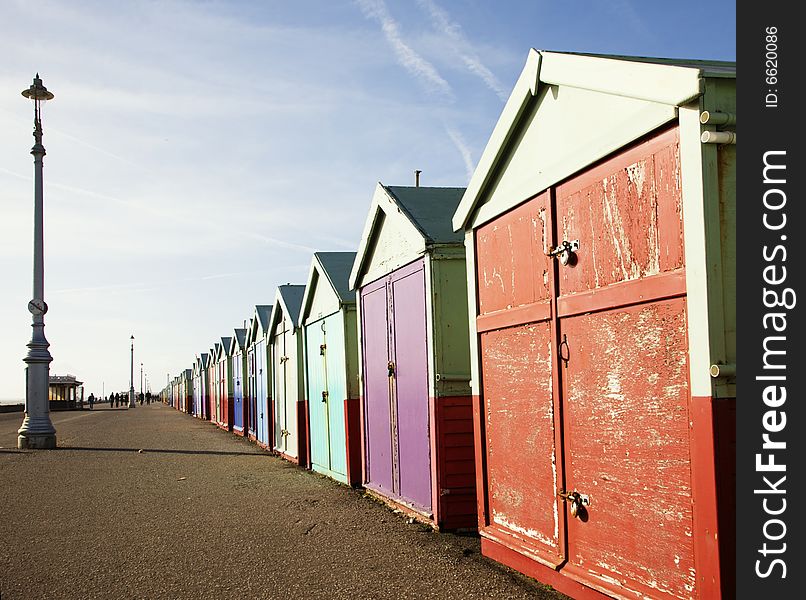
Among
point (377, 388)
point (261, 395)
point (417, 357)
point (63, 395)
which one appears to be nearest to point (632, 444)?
point (417, 357)

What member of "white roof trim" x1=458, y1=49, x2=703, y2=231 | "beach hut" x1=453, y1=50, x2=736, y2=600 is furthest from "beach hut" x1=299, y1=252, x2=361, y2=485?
"beach hut" x1=453, y1=50, x2=736, y2=600

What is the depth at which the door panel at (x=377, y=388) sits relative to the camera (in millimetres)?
9523

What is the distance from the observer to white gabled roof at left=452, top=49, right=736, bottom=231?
4.05 metres

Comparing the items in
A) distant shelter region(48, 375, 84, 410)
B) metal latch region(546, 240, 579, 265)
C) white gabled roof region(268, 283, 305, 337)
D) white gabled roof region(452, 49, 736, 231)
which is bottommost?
distant shelter region(48, 375, 84, 410)

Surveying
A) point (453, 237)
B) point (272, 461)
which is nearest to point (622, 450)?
point (453, 237)

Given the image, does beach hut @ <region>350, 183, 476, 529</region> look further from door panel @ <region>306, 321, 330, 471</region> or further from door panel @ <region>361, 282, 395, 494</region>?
door panel @ <region>306, 321, 330, 471</region>

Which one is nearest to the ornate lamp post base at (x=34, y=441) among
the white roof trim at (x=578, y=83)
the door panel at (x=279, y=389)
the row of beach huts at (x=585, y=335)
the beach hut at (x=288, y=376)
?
the beach hut at (x=288, y=376)

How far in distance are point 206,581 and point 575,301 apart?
331 centimetres

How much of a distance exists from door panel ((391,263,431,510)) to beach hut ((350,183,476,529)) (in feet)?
0.03

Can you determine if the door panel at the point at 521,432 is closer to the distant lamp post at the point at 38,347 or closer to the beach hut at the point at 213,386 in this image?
the distant lamp post at the point at 38,347

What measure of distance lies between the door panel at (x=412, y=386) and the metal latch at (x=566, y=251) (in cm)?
291

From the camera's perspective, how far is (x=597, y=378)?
4.92 m

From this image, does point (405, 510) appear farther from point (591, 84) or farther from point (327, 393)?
point (591, 84)

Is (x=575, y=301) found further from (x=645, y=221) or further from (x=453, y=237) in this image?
(x=453, y=237)
